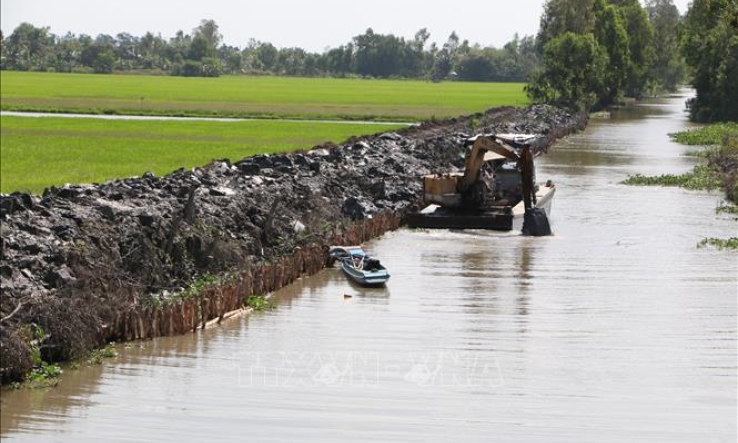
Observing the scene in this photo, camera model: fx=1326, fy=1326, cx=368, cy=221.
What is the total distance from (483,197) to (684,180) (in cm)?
1550

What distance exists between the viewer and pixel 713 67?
308 feet

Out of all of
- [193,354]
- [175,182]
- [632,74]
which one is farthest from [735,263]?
[632,74]

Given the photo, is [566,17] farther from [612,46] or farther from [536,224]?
[536,224]

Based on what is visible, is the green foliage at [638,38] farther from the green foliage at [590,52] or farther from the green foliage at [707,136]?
the green foliage at [707,136]

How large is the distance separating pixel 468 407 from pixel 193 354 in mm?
4385

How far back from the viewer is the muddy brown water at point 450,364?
15.1m

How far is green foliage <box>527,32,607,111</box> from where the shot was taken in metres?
105

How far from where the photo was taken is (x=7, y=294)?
1730 cm

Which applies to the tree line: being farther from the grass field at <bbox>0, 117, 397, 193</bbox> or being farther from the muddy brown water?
the muddy brown water

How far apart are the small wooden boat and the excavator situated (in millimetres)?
6727

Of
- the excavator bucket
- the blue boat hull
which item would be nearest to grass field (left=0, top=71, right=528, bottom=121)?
the excavator bucket

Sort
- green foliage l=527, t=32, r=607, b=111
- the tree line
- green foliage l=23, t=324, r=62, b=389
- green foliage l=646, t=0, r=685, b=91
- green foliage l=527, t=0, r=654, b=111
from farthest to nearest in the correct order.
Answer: green foliage l=646, t=0, r=685, b=91
green foliage l=527, t=0, r=654, b=111
green foliage l=527, t=32, r=607, b=111
the tree line
green foliage l=23, t=324, r=62, b=389

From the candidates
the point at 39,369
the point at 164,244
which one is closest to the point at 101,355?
the point at 39,369

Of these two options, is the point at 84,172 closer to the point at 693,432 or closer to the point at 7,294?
the point at 7,294
